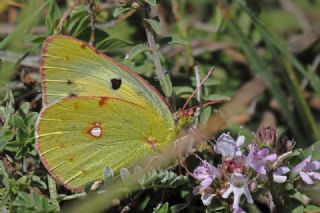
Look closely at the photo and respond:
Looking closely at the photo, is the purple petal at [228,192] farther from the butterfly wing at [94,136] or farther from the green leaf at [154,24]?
the green leaf at [154,24]

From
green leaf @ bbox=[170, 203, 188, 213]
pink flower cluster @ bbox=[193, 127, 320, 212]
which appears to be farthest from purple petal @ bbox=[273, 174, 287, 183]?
green leaf @ bbox=[170, 203, 188, 213]

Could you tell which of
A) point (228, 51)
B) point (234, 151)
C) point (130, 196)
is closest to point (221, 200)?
point (234, 151)

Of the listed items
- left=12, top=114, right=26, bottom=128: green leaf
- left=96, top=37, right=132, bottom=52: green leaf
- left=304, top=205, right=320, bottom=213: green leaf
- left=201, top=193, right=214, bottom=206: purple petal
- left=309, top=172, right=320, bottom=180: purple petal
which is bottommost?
left=304, top=205, right=320, bottom=213: green leaf

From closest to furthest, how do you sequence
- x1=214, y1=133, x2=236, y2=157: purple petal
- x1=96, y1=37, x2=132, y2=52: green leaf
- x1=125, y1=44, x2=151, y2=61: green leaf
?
x1=214, y1=133, x2=236, y2=157: purple petal
x1=125, y1=44, x2=151, y2=61: green leaf
x1=96, y1=37, x2=132, y2=52: green leaf

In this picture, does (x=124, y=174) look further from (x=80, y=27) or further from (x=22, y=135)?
(x=80, y=27)

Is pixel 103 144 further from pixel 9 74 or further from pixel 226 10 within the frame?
pixel 226 10

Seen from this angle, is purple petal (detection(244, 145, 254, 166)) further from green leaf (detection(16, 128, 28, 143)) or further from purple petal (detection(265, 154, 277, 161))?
green leaf (detection(16, 128, 28, 143))
